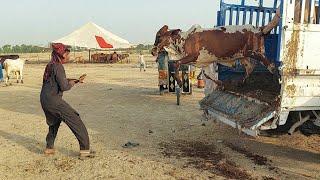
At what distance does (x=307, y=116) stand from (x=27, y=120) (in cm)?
613

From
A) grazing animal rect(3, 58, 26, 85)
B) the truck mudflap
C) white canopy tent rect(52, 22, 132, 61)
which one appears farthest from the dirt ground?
white canopy tent rect(52, 22, 132, 61)

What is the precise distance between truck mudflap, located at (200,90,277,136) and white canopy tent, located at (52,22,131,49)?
25.5m

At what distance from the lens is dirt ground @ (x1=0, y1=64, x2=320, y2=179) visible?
Result: 554 cm

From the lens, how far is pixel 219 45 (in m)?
6.58

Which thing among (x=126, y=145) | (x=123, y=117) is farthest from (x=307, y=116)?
(x=123, y=117)

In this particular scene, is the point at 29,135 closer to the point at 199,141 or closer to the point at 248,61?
the point at 199,141

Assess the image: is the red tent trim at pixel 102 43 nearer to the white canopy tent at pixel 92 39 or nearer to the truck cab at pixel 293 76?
the white canopy tent at pixel 92 39

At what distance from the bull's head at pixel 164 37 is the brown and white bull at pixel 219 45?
0.05 metres

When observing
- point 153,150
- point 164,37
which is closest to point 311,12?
point 164,37

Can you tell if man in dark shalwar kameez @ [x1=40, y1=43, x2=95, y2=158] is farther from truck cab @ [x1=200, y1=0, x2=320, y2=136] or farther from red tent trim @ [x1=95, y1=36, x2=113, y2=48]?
red tent trim @ [x1=95, y1=36, x2=113, y2=48]

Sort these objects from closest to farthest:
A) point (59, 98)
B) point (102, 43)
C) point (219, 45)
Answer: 1. point (59, 98)
2. point (219, 45)
3. point (102, 43)

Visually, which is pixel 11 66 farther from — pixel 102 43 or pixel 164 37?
pixel 102 43

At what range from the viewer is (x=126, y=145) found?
22.8 ft

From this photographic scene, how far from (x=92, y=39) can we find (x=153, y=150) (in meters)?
27.1
